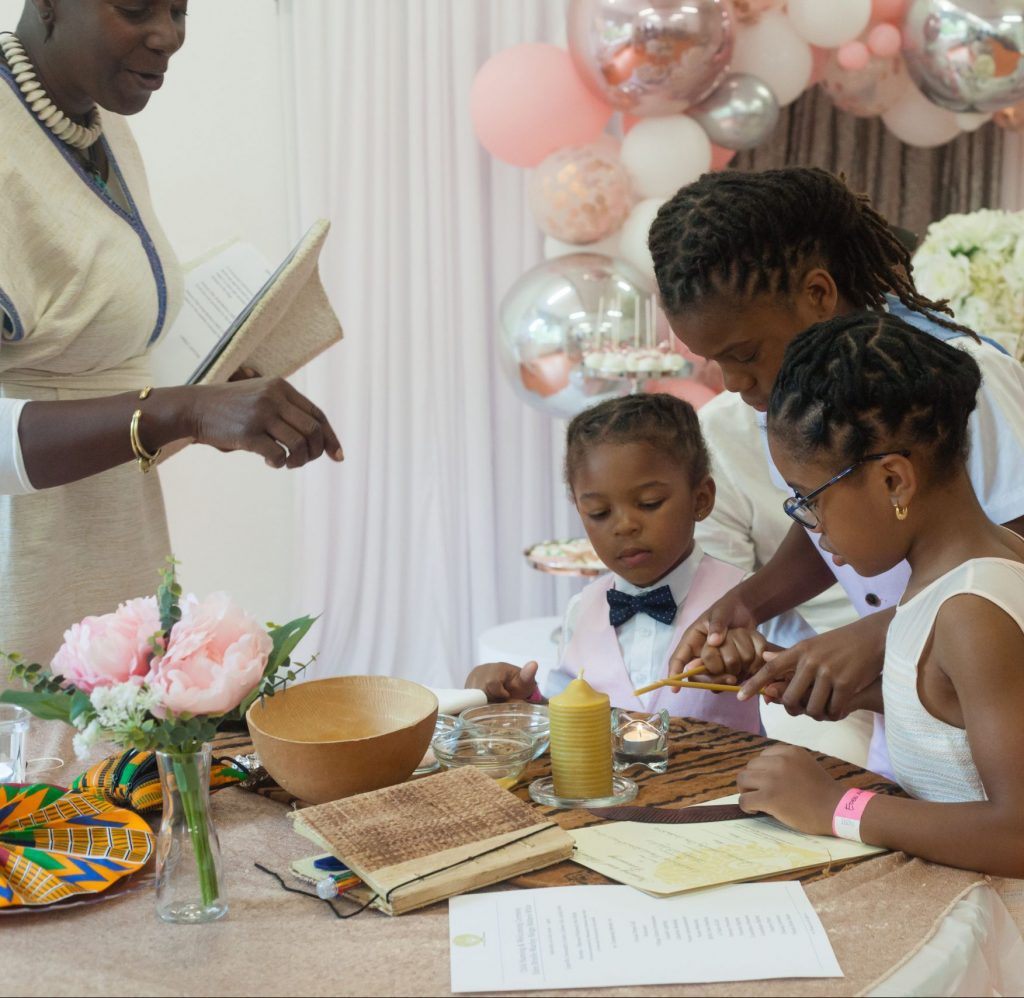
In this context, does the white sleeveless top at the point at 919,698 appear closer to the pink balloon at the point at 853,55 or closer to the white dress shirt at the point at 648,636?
the white dress shirt at the point at 648,636

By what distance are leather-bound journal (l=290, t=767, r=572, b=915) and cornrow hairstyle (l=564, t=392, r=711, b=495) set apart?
956 millimetres

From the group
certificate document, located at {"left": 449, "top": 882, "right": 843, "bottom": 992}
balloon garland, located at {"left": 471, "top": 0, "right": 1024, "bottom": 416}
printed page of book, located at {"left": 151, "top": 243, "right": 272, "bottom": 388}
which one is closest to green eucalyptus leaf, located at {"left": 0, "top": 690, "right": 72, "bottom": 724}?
certificate document, located at {"left": 449, "top": 882, "right": 843, "bottom": 992}

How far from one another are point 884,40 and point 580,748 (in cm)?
377

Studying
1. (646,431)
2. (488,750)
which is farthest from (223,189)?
(488,750)

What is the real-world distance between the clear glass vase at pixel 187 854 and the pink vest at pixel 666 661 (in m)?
0.99

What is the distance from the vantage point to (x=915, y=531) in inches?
59.6

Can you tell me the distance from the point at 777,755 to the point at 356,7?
4.21 meters

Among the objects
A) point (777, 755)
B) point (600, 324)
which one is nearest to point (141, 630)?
point (777, 755)

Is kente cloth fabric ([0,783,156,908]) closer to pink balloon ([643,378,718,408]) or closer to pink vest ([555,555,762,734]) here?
pink vest ([555,555,762,734])

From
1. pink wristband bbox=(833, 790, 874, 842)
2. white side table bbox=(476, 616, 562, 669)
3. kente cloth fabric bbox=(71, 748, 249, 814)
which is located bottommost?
white side table bbox=(476, 616, 562, 669)

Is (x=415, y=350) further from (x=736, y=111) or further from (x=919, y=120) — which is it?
(x=919, y=120)

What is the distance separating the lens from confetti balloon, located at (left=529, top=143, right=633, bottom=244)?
416 cm

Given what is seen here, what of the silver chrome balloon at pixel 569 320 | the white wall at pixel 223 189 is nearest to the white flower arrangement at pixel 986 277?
the silver chrome balloon at pixel 569 320

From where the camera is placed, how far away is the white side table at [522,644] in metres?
3.71
